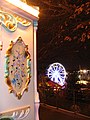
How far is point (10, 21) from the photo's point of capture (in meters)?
3.56

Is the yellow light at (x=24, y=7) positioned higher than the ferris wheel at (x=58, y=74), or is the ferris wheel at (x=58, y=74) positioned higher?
the yellow light at (x=24, y=7)

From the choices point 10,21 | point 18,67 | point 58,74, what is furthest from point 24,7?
point 58,74

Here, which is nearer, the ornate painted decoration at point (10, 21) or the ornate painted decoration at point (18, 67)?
the ornate painted decoration at point (10, 21)

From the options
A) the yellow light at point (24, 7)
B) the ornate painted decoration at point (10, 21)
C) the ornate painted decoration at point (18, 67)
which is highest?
the yellow light at point (24, 7)

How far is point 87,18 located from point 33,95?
4.66m

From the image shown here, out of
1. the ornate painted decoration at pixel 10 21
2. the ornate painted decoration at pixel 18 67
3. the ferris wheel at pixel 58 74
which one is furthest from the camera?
the ferris wheel at pixel 58 74

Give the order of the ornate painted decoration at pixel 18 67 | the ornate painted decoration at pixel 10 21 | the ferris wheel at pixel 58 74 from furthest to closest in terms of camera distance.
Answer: the ferris wheel at pixel 58 74 < the ornate painted decoration at pixel 18 67 < the ornate painted decoration at pixel 10 21

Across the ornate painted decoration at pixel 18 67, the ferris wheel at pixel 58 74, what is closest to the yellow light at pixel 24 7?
the ornate painted decoration at pixel 18 67

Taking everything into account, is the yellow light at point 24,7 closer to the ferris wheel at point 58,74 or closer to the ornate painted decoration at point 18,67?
the ornate painted decoration at point 18,67

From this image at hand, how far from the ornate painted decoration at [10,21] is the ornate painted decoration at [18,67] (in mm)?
219

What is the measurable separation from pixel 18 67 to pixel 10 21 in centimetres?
72

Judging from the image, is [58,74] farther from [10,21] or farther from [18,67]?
[10,21]

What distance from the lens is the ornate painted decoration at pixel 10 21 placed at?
3.41 metres

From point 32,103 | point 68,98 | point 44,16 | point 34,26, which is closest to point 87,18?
point 44,16
